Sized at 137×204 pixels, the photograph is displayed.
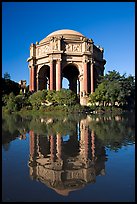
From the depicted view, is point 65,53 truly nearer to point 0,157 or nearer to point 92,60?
point 92,60

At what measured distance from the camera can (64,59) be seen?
44.1 m

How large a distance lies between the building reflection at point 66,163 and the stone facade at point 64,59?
108 ft

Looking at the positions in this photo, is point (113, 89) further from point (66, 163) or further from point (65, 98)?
point (66, 163)

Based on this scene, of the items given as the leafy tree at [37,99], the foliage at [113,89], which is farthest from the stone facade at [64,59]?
the leafy tree at [37,99]

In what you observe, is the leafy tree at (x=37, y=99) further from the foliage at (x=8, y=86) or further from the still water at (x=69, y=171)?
the still water at (x=69, y=171)

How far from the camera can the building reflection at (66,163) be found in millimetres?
4965

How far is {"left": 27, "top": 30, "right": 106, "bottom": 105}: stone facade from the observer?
43188mm

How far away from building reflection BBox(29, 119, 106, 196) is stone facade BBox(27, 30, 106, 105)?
32813mm

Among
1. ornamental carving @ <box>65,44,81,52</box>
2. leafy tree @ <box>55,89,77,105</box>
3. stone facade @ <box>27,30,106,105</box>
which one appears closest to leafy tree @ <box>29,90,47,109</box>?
leafy tree @ <box>55,89,77,105</box>

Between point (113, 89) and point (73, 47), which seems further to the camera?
point (73, 47)

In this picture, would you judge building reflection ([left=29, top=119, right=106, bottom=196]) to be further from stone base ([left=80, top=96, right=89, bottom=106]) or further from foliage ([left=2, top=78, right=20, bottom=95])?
foliage ([left=2, top=78, right=20, bottom=95])

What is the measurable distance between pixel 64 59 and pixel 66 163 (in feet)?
129

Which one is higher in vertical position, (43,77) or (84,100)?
(43,77)

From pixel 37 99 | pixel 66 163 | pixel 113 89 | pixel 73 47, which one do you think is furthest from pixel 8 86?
pixel 66 163
